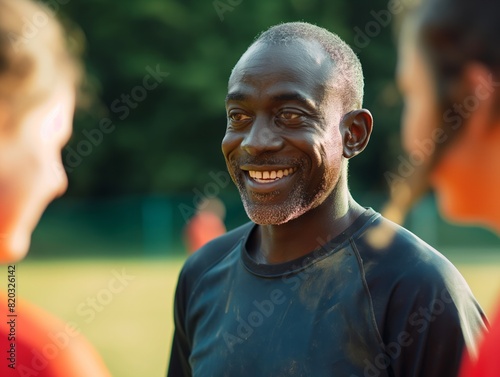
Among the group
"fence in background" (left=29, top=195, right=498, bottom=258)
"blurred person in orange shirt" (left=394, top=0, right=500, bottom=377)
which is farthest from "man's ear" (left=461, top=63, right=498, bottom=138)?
"fence in background" (left=29, top=195, right=498, bottom=258)

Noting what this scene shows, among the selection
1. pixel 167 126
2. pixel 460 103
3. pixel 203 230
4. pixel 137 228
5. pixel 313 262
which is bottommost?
pixel 137 228

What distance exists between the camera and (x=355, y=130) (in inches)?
105

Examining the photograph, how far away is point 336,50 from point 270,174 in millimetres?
456

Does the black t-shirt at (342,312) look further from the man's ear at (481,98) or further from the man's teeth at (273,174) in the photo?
the man's ear at (481,98)

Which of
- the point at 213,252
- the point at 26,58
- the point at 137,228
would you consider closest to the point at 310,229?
the point at 213,252

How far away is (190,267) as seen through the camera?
2.97m

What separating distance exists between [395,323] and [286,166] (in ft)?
1.81

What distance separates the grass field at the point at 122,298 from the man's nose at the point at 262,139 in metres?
5.44

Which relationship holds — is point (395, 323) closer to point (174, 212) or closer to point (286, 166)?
point (286, 166)

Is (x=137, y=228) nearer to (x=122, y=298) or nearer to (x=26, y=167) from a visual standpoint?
(x=122, y=298)

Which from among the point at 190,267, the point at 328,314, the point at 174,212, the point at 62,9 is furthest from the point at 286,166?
the point at 62,9

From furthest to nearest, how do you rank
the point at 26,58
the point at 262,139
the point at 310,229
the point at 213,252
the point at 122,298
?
1. the point at 122,298
2. the point at 213,252
3. the point at 310,229
4. the point at 262,139
5. the point at 26,58

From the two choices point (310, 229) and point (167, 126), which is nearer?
point (310, 229)

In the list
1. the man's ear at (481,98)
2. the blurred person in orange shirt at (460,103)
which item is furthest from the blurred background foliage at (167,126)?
the man's ear at (481,98)
